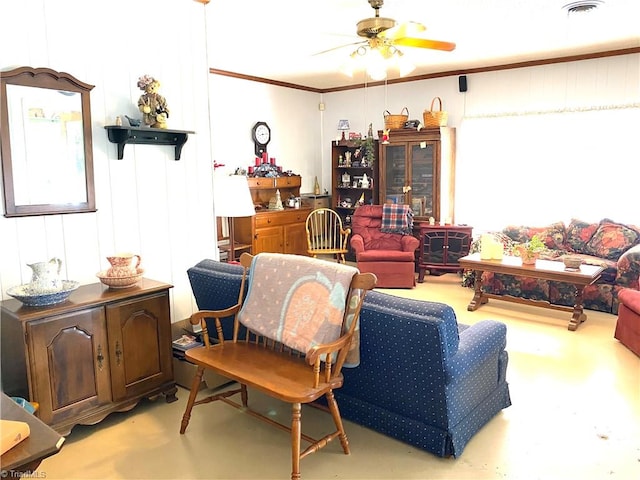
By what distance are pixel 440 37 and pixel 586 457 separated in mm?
3579

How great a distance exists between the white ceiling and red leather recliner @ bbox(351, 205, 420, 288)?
6.19ft

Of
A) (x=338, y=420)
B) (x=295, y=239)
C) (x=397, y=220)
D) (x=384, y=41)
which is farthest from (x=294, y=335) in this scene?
(x=295, y=239)

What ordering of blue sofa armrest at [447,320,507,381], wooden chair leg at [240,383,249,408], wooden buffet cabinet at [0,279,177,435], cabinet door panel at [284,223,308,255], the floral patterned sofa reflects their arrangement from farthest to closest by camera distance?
cabinet door panel at [284,223,308,255], the floral patterned sofa, wooden chair leg at [240,383,249,408], wooden buffet cabinet at [0,279,177,435], blue sofa armrest at [447,320,507,381]

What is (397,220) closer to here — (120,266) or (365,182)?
(365,182)

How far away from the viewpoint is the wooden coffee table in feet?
13.9

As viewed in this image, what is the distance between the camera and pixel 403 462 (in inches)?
95.2

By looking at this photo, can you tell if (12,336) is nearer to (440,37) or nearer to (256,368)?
(256,368)

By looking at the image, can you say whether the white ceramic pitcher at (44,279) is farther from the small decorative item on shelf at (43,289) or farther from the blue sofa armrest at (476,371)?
the blue sofa armrest at (476,371)

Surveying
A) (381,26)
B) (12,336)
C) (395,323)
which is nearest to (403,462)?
(395,323)

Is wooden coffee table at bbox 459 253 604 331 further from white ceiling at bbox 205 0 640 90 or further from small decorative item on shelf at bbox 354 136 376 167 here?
small decorative item on shelf at bbox 354 136 376 167

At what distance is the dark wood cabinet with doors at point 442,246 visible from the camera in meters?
6.02

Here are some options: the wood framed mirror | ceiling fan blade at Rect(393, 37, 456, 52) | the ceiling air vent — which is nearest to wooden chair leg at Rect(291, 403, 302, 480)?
the wood framed mirror

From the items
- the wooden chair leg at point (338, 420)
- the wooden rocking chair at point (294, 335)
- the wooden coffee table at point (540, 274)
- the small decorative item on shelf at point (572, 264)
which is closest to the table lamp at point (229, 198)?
the wooden rocking chair at point (294, 335)

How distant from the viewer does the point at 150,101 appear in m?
3.13
